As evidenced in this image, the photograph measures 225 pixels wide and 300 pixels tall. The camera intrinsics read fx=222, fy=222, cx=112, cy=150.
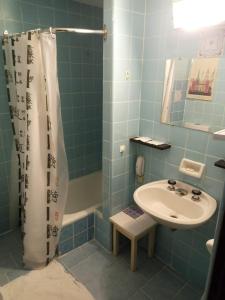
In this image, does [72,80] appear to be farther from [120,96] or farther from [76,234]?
[76,234]

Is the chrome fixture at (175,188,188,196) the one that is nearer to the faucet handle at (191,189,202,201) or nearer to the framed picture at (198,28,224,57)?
the faucet handle at (191,189,202,201)

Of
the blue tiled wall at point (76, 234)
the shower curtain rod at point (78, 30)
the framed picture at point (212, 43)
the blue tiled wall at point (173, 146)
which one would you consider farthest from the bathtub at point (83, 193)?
the framed picture at point (212, 43)

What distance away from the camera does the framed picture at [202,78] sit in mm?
1401

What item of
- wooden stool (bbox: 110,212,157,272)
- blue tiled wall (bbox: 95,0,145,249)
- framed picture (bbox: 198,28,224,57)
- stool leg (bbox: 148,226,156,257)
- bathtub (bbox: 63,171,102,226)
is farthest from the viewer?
bathtub (bbox: 63,171,102,226)

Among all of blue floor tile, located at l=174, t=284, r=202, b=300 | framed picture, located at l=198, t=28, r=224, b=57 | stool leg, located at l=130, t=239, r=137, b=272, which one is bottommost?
blue floor tile, located at l=174, t=284, r=202, b=300

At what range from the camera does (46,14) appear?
6.86 ft

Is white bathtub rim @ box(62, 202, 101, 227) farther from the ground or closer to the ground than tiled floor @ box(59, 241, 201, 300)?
farther from the ground

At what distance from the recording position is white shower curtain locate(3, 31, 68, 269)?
1522 mm

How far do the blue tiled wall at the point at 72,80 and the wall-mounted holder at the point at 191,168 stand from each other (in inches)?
54.8

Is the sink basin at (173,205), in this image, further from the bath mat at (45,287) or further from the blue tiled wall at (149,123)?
the bath mat at (45,287)

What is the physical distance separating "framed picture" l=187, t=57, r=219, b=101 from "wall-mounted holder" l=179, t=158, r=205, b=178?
1.47 ft

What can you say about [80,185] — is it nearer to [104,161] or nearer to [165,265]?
[104,161]

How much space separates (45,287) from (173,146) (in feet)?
4.89

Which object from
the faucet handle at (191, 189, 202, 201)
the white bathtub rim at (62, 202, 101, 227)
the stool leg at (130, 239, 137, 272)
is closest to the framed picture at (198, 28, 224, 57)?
the faucet handle at (191, 189, 202, 201)
